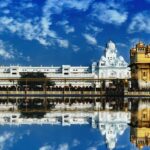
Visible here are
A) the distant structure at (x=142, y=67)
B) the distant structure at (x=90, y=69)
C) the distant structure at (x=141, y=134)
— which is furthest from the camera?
the distant structure at (x=90, y=69)

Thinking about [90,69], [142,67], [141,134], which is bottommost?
[141,134]

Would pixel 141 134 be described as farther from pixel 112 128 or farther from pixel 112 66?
pixel 112 66

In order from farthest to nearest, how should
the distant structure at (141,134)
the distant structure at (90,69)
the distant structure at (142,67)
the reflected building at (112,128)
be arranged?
the distant structure at (90,69) → the distant structure at (142,67) → the reflected building at (112,128) → the distant structure at (141,134)

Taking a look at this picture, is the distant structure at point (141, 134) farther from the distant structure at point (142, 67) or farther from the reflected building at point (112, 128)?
the distant structure at point (142, 67)

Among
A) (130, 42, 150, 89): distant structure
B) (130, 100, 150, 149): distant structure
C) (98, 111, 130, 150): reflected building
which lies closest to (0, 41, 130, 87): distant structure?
(130, 42, 150, 89): distant structure

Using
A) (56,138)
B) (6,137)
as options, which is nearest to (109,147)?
(56,138)

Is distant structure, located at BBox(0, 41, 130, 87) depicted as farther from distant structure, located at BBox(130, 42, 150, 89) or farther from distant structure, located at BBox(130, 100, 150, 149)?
distant structure, located at BBox(130, 100, 150, 149)

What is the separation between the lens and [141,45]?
54.3 m

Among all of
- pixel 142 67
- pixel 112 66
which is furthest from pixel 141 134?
pixel 112 66

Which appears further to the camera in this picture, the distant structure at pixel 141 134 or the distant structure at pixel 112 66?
the distant structure at pixel 112 66

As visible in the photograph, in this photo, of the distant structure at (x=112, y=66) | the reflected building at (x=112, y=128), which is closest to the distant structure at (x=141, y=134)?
the reflected building at (x=112, y=128)

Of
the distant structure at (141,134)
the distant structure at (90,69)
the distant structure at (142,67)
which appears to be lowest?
the distant structure at (141,134)

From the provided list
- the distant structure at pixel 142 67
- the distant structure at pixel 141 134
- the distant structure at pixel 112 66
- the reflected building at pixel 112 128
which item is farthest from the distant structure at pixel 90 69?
the distant structure at pixel 141 134

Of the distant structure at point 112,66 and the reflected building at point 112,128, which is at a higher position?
the distant structure at point 112,66
